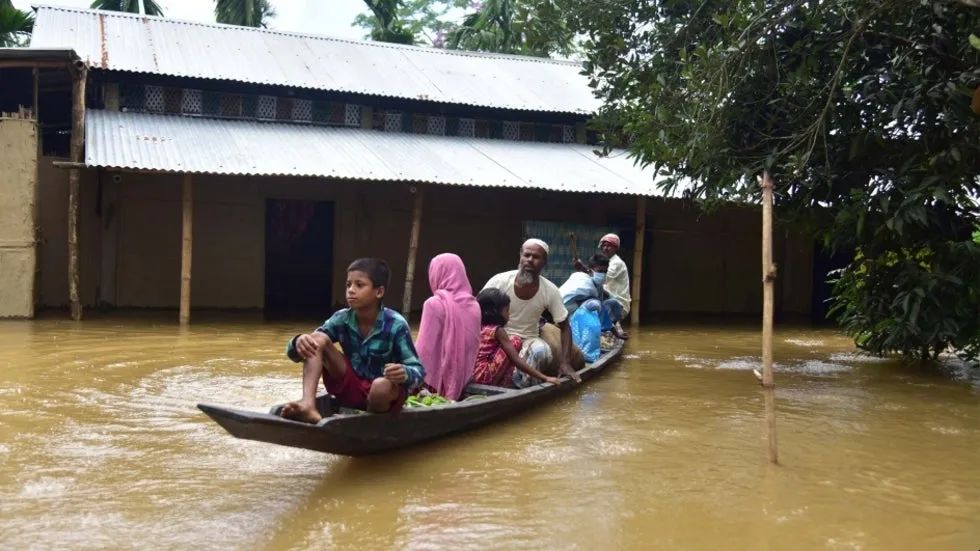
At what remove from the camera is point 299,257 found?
46.2 ft

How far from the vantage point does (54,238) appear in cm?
1165

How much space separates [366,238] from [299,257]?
Answer: 1.46 m

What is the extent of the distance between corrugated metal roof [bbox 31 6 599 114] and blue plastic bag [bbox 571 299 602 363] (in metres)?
6.19

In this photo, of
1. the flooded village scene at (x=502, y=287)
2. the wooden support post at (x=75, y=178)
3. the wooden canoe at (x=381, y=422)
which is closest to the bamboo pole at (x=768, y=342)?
the flooded village scene at (x=502, y=287)

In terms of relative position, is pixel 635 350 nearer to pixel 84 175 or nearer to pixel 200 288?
pixel 200 288

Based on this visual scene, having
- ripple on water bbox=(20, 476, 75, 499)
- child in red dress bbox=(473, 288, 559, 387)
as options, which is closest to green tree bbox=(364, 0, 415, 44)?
child in red dress bbox=(473, 288, 559, 387)

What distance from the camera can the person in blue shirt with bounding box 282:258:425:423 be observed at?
4.23 m

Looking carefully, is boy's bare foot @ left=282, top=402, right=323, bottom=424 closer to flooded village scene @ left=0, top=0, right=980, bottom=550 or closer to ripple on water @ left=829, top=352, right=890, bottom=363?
flooded village scene @ left=0, top=0, right=980, bottom=550

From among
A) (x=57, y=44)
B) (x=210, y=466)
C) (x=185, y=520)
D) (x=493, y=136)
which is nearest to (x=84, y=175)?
(x=57, y=44)

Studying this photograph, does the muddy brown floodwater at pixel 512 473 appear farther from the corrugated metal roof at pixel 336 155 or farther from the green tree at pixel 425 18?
the green tree at pixel 425 18

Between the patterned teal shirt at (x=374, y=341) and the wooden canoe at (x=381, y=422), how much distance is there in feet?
0.88

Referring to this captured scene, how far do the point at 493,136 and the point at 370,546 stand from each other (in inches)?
442

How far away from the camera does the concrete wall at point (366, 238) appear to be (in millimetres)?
12031

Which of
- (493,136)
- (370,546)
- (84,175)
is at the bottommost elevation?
(370,546)
